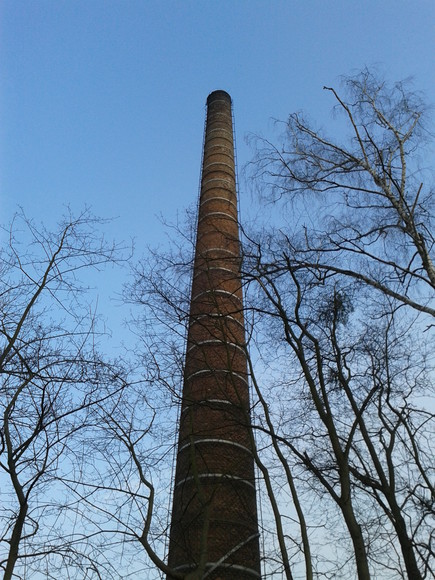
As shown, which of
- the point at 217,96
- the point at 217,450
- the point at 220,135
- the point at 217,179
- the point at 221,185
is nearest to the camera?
the point at 217,450

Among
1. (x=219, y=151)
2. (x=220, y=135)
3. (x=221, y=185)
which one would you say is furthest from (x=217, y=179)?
(x=220, y=135)

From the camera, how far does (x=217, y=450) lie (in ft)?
30.1

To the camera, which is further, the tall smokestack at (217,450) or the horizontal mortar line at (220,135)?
the horizontal mortar line at (220,135)

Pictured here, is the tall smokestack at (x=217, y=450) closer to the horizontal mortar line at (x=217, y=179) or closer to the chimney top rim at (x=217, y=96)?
the horizontal mortar line at (x=217, y=179)

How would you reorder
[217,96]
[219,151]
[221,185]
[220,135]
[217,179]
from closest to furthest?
[221,185] < [217,179] < [219,151] < [220,135] < [217,96]

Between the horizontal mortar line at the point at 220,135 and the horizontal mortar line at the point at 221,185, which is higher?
the horizontal mortar line at the point at 220,135

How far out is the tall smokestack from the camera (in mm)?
6129

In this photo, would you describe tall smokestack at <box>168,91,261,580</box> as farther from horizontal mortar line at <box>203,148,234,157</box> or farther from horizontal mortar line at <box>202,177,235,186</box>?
horizontal mortar line at <box>203,148,234,157</box>

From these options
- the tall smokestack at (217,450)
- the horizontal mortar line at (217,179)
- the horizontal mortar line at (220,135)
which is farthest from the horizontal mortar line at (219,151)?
the tall smokestack at (217,450)

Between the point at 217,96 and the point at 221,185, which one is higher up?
the point at 217,96

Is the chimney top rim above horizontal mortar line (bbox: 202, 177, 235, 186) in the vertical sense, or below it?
above

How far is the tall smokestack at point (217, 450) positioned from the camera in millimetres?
6129

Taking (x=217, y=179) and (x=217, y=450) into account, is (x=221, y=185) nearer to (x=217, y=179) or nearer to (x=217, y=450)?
(x=217, y=179)

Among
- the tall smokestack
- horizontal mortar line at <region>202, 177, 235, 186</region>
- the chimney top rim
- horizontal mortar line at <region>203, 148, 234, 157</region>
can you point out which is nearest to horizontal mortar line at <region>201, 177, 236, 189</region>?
horizontal mortar line at <region>202, 177, 235, 186</region>
